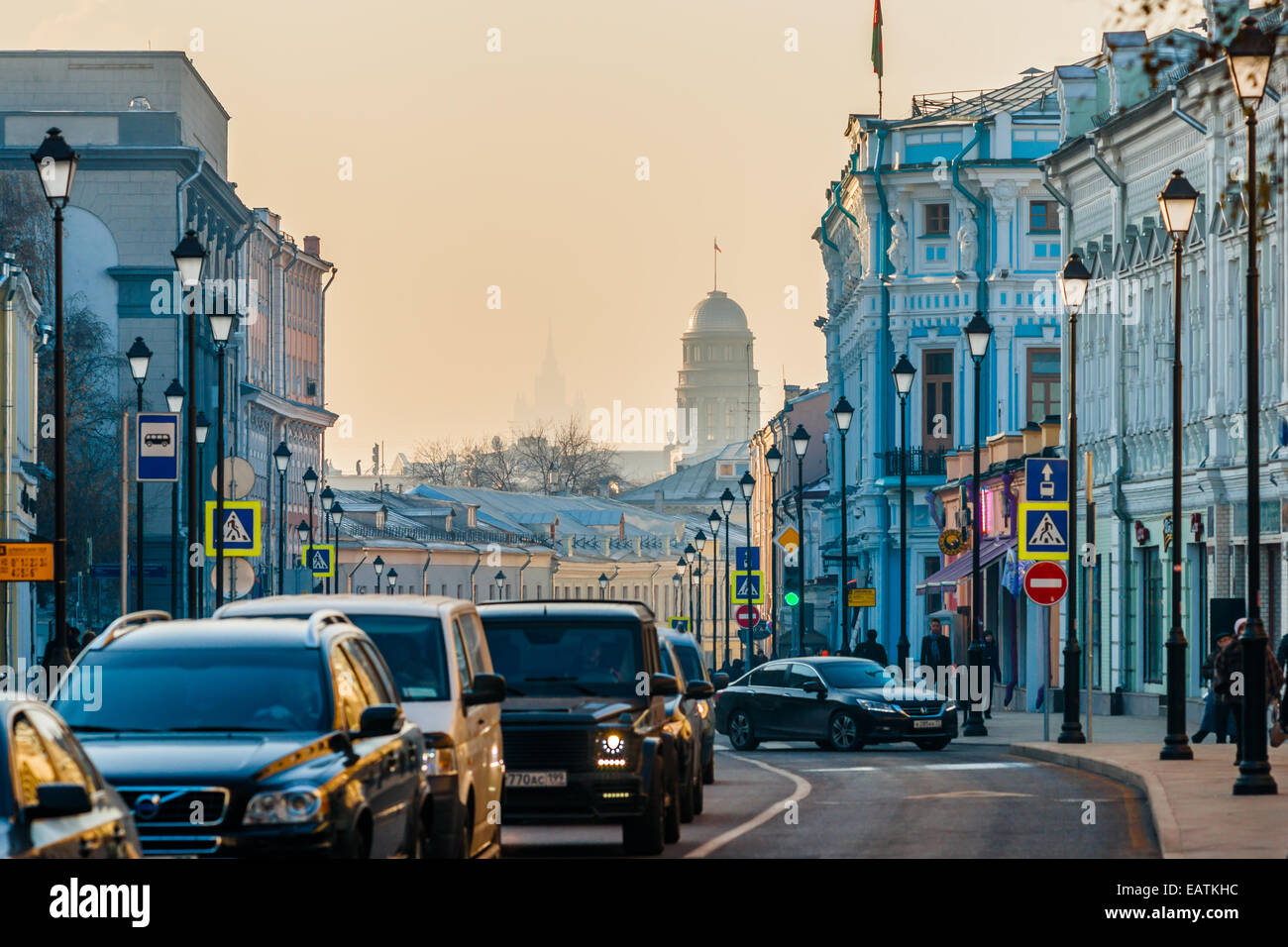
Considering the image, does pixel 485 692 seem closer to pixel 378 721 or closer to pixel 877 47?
pixel 378 721

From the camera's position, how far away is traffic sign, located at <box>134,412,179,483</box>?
30.4 metres

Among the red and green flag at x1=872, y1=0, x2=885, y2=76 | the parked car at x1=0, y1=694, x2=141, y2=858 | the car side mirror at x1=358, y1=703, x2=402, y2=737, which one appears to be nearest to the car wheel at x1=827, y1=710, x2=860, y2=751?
the car side mirror at x1=358, y1=703, x2=402, y2=737

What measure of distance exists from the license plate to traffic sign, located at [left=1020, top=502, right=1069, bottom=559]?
51.2 ft

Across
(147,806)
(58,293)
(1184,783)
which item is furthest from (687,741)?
(147,806)

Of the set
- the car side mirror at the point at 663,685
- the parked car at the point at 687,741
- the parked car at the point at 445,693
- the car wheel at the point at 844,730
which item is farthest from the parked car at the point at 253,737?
the car wheel at the point at 844,730

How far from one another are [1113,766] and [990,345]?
43.1 m

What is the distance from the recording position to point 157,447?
30719 mm

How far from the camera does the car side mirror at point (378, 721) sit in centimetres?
1197

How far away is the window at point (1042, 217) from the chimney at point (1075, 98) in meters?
18.7

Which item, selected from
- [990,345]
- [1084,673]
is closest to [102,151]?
[990,345]

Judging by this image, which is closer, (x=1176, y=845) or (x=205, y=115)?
(x=1176, y=845)

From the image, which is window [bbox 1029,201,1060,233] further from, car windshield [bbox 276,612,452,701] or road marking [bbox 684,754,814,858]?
car windshield [bbox 276,612,452,701]
